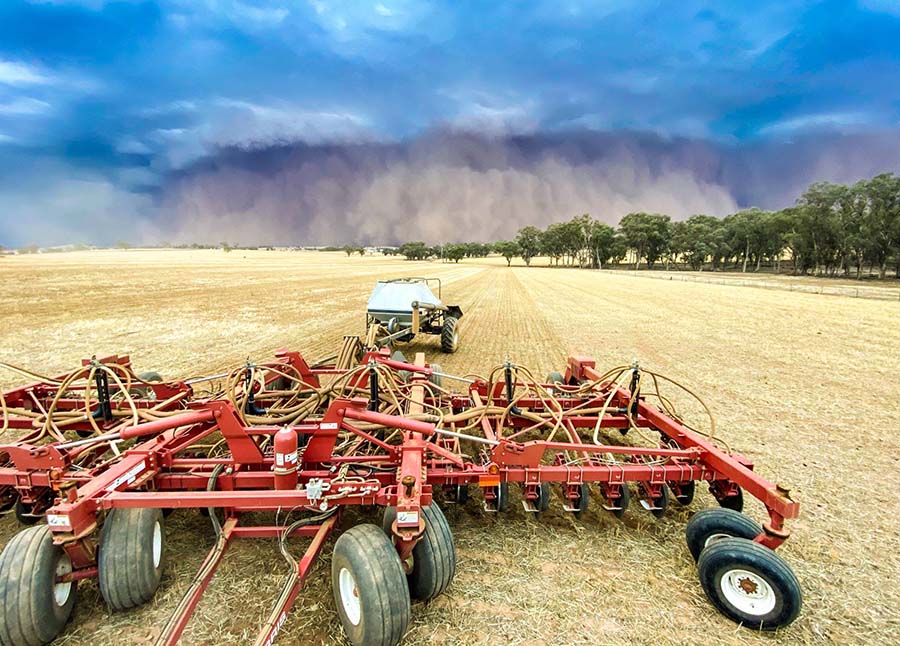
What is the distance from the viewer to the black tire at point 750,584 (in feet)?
8.91

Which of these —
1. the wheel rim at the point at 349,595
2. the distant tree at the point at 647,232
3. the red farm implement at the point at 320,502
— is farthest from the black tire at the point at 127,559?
the distant tree at the point at 647,232

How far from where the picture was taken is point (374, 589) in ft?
7.87

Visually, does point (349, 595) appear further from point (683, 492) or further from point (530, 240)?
point (530, 240)

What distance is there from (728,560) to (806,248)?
81219 mm

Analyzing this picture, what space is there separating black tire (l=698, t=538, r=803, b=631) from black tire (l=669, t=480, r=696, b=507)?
1.20 metres

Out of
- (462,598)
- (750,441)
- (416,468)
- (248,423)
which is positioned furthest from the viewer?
(750,441)

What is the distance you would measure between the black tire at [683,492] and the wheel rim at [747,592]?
1.24m

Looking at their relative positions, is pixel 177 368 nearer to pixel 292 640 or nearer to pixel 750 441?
pixel 292 640

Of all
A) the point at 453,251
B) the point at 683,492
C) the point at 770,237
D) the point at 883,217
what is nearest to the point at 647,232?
the point at 770,237

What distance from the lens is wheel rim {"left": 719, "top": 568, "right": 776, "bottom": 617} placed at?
9.25ft

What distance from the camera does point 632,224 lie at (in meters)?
86.7

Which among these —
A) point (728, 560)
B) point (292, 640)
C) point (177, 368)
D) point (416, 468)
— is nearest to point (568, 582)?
point (728, 560)

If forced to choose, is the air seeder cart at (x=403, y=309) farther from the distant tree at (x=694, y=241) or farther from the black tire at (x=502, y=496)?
the distant tree at (x=694, y=241)

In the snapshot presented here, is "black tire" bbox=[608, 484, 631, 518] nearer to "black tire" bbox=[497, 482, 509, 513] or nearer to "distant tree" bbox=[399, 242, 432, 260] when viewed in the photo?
"black tire" bbox=[497, 482, 509, 513]
